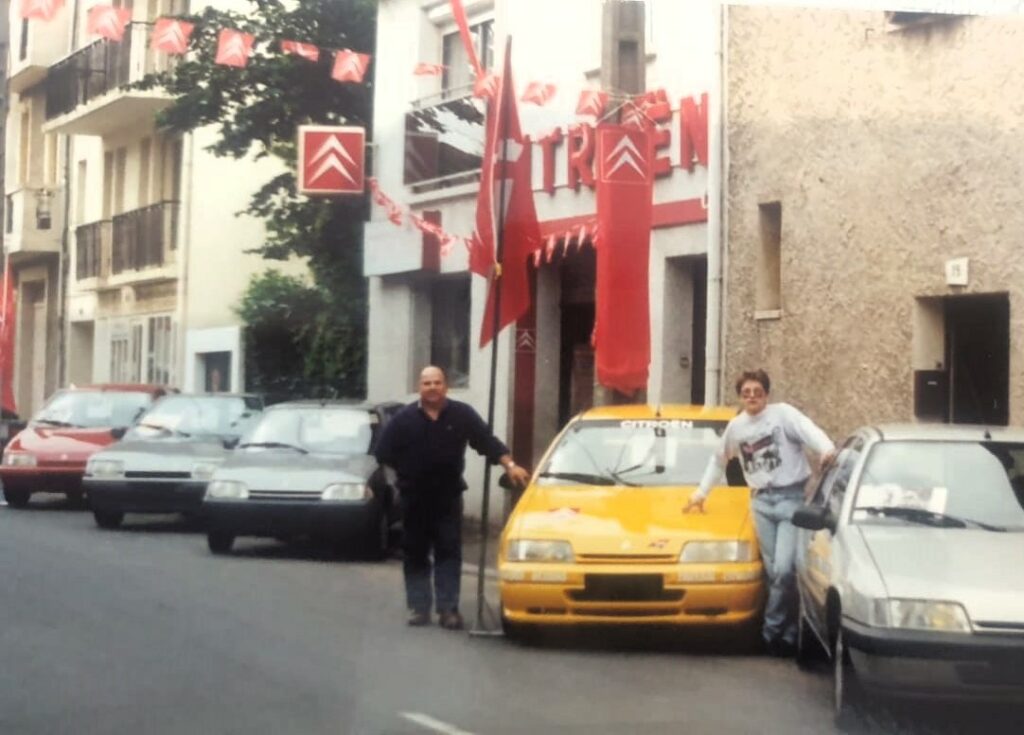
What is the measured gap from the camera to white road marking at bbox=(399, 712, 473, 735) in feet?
29.0

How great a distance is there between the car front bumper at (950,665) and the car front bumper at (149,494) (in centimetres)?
1209

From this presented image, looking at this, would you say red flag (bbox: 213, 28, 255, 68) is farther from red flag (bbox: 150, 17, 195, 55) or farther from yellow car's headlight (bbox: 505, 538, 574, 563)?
yellow car's headlight (bbox: 505, 538, 574, 563)

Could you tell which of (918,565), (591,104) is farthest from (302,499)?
(918,565)

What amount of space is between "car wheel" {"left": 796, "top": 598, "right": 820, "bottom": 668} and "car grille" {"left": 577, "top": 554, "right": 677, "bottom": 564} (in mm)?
804

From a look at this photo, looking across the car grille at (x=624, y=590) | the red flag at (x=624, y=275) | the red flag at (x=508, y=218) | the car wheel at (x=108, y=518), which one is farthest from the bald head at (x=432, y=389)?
the car wheel at (x=108, y=518)

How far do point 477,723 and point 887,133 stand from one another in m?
9.31

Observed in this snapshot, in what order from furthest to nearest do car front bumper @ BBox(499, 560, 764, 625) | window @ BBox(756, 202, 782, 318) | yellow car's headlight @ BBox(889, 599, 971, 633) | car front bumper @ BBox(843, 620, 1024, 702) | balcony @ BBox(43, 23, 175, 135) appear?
balcony @ BBox(43, 23, 175, 135), window @ BBox(756, 202, 782, 318), car front bumper @ BBox(499, 560, 764, 625), yellow car's headlight @ BBox(889, 599, 971, 633), car front bumper @ BBox(843, 620, 1024, 702)

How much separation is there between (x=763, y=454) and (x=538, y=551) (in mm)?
1414

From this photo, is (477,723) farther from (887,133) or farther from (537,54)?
(537,54)

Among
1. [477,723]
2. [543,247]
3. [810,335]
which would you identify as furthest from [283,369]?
[477,723]

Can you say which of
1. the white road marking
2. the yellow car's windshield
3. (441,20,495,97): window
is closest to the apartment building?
(441,20,495,97): window

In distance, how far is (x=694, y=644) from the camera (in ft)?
39.9

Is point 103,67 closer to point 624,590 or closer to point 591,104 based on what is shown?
point 591,104

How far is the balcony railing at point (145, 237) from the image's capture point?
3281 centimetres
